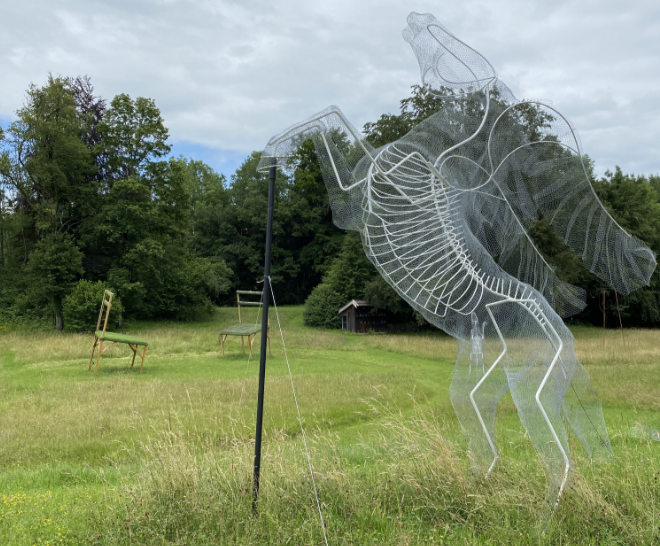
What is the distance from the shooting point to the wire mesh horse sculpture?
3633 millimetres

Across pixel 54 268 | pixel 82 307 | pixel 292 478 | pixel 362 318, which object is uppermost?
pixel 54 268

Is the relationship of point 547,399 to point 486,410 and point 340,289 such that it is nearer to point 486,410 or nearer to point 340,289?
point 486,410

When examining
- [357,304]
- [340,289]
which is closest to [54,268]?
[357,304]

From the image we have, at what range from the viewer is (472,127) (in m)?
3.76

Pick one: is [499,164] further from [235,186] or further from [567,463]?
[235,186]

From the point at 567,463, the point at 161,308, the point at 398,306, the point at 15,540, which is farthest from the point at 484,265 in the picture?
the point at 161,308

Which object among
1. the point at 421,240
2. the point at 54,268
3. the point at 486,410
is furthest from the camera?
the point at 54,268

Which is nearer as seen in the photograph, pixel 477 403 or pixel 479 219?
pixel 477 403

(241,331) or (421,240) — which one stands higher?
(421,240)

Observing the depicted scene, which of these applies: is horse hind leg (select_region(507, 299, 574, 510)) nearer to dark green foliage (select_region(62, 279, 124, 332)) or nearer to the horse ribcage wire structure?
the horse ribcage wire structure

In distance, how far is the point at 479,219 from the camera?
4.19 meters

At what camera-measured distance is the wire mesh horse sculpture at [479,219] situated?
363 centimetres

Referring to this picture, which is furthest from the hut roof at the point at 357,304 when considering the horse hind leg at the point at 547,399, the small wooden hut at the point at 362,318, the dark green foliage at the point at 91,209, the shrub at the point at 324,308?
the horse hind leg at the point at 547,399

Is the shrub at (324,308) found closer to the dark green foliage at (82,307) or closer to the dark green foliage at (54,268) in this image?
the dark green foliage at (82,307)
